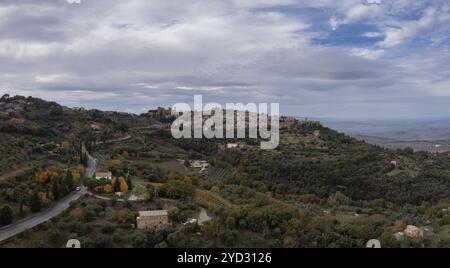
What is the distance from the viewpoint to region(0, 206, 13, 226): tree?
18547 mm

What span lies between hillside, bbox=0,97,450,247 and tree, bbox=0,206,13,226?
1.19 metres

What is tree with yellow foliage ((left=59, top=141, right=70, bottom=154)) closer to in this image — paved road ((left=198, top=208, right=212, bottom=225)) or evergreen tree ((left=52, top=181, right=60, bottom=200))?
evergreen tree ((left=52, top=181, right=60, bottom=200))

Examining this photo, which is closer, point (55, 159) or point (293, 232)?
point (293, 232)

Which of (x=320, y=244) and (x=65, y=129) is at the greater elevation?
(x=65, y=129)

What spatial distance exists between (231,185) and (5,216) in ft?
70.8

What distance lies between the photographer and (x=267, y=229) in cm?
1897

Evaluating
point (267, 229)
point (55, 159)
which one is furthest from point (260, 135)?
point (267, 229)

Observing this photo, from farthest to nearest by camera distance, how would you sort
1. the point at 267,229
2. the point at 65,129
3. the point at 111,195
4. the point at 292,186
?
the point at 65,129 < the point at 292,186 < the point at 111,195 < the point at 267,229

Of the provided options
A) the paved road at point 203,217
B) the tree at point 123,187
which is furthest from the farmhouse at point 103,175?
the paved road at point 203,217

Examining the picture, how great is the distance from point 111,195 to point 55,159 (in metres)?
13.2

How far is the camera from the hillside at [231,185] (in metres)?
18.1
